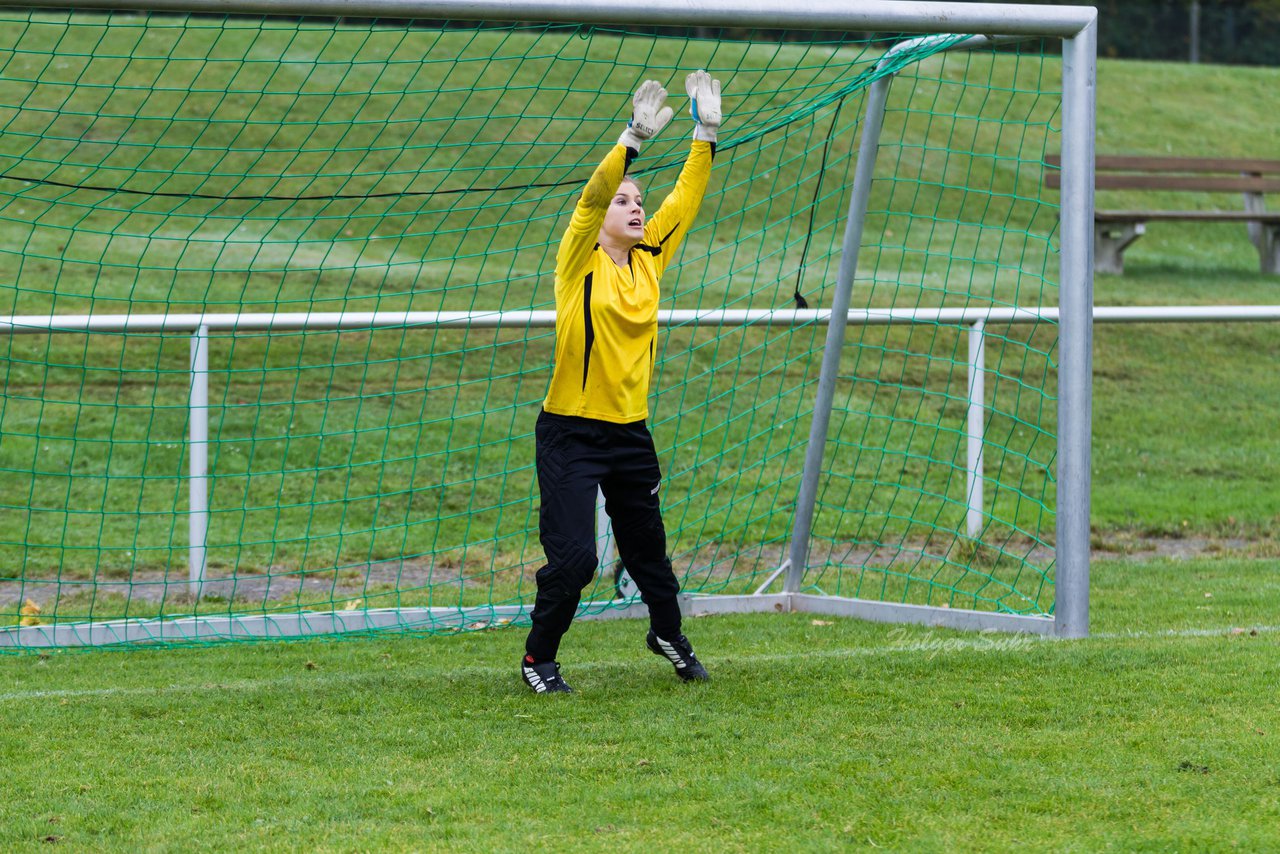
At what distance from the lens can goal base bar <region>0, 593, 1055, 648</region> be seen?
5.88 metres

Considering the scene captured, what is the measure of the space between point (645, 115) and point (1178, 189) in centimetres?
1203

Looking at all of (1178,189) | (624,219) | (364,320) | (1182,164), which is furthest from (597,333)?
(1182,164)

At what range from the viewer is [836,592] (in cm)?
701

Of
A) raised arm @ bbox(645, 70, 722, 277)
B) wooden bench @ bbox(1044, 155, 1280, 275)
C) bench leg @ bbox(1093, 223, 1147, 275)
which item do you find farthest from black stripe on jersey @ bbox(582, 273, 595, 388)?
bench leg @ bbox(1093, 223, 1147, 275)

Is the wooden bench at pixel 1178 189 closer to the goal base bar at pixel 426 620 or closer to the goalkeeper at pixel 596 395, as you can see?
the goal base bar at pixel 426 620

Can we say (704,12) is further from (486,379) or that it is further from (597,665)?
(486,379)

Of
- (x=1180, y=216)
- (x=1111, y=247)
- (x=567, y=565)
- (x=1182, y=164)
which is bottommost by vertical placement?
(x=567, y=565)

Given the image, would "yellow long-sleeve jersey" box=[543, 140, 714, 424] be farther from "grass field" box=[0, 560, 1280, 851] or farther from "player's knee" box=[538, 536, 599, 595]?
"grass field" box=[0, 560, 1280, 851]

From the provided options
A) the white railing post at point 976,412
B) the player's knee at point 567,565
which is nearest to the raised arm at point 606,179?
the player's knee at point 567,565

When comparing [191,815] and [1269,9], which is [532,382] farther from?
[1269,9]

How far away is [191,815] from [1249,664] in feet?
11.3

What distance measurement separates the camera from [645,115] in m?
4.67

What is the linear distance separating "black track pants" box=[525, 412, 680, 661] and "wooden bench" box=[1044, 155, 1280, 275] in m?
10.2

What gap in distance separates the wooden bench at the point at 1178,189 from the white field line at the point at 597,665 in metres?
9.28
